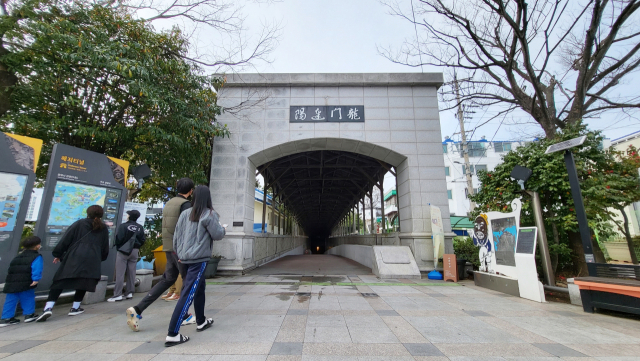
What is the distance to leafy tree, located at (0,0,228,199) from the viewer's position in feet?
16.5

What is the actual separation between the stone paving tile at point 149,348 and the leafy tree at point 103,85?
4.32m

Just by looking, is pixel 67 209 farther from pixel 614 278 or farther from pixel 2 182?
pixel 614 278

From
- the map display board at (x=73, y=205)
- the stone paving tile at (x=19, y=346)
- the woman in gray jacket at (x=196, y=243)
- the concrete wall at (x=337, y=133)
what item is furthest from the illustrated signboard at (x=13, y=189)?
the concrete wall at (x=337, y=133)

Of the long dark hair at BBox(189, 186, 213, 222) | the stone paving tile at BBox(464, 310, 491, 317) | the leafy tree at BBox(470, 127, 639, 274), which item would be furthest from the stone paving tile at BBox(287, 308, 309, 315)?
the leafy tree at BBox(470, 127, 639, 274)

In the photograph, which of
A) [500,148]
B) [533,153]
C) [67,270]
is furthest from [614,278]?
[500,148]

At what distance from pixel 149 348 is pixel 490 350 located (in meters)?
3.26

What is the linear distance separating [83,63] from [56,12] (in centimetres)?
119

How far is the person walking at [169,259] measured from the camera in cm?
296

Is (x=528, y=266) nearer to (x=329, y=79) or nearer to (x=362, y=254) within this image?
(x=329, y=79)

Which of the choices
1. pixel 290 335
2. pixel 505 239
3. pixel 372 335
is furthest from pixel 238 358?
pixel 505 239

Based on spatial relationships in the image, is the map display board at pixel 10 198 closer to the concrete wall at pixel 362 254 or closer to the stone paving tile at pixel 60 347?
the stone paving tile at pixel 60 347

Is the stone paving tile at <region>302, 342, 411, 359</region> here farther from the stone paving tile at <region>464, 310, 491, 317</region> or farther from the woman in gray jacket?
the stone paving tile at <region>464, 310, 491, 317</region>

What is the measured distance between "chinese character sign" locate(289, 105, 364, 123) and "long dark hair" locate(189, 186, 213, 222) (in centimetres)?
628

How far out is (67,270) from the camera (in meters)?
3.74
